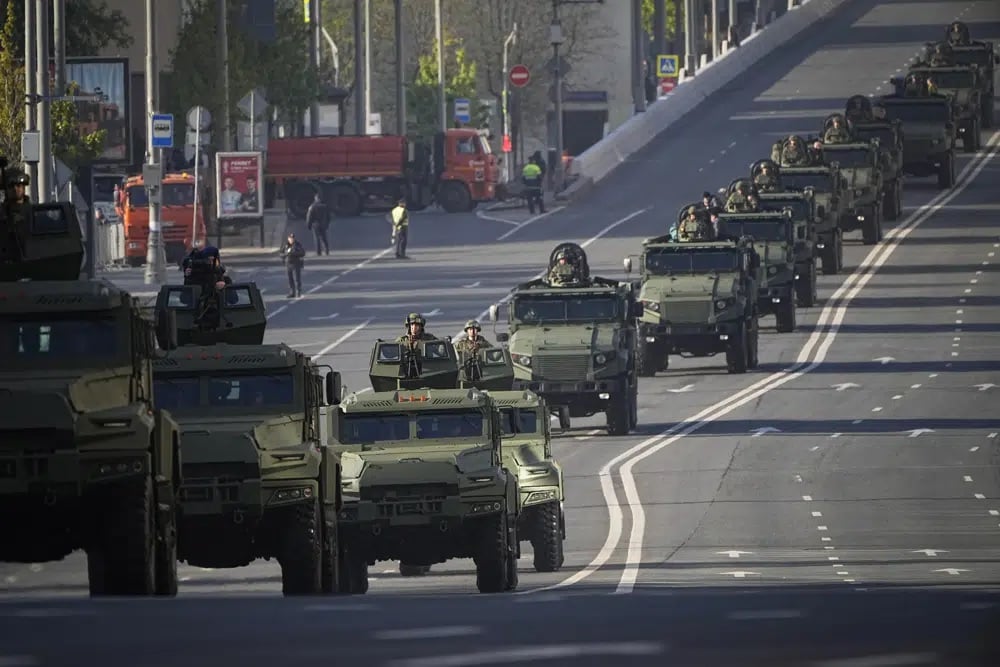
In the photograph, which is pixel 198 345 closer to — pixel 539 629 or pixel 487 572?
pixel 487 572

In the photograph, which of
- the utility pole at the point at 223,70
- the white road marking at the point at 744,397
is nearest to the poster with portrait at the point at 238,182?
the utility pole at the point at 223,70

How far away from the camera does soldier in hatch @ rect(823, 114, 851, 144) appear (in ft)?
213

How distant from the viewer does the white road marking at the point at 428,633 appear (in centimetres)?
1527

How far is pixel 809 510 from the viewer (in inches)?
1289

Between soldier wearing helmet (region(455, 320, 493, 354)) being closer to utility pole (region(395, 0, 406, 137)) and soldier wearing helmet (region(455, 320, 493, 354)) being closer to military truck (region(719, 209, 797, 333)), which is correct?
military truck (region(719, 209, 797, 333))

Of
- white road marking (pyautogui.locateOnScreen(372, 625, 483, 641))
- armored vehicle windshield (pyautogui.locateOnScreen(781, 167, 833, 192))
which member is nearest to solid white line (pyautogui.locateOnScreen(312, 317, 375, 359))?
armored vehicle windshield (pyautogui.locateOnScreen(781, 167, 833, 192))

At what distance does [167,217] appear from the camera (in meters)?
66.2

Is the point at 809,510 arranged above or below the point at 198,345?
below

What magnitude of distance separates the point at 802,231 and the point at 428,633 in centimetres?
4026

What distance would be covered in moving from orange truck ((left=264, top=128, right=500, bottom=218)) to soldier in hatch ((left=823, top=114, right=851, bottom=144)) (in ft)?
48.3

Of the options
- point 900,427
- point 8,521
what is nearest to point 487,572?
point 8,521

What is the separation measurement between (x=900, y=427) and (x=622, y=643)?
1031 inches

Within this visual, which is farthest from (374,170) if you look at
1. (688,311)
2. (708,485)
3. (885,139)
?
(708,485)

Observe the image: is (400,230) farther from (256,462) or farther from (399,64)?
(256,462)
